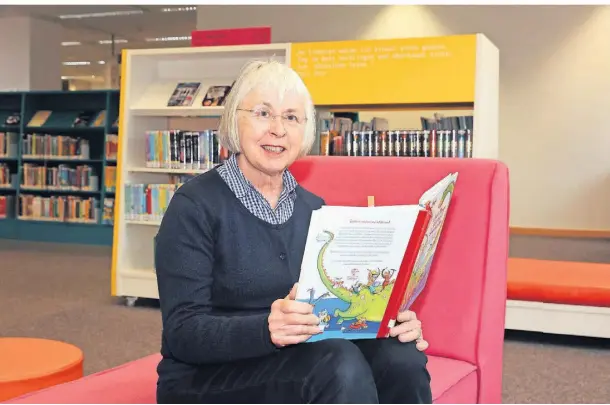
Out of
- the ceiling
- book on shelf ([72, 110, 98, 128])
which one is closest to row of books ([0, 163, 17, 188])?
book on shelf ([72, 110, 98, 128])

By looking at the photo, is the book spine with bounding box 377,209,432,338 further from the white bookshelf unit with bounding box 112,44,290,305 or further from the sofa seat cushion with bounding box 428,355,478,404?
the white bookshelf unit with bounding box 112,44,290,305

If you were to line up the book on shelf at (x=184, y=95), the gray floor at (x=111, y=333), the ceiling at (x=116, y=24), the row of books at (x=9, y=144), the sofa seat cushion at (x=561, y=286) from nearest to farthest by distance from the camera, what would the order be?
the gray floor at (x=111, y=333)
the sofa seat cushion at (x=561, y=286)
the book on shelf at (x=184, y=95)
the row of books at (x=9, y=144)
the ceiling at (x=116, y=24)

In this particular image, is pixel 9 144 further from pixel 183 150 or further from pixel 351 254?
pixel 351 254

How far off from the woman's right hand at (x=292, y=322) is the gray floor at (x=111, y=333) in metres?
1.88

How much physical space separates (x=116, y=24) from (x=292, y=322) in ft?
42.1

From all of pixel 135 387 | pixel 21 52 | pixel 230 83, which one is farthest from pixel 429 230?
pixel 21 52

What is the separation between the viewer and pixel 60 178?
8.97 meters

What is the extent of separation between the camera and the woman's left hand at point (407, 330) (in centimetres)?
164

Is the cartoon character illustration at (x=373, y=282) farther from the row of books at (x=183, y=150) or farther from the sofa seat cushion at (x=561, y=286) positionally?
the row of books at (x=183, y=150)

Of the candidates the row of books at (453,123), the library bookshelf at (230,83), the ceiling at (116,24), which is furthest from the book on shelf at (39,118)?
the row of books at (453,123)

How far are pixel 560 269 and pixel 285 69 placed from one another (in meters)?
3.23

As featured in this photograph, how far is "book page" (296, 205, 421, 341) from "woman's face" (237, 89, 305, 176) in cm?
35

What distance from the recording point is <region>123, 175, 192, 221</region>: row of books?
496cm

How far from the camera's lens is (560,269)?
4438 mm
